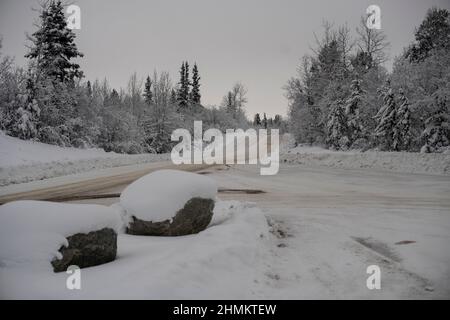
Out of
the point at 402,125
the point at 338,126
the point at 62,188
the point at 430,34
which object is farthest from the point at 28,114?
the point at 430,34

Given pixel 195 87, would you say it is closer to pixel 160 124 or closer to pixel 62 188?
pixel 160 124

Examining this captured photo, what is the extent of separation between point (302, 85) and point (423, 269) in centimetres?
3324

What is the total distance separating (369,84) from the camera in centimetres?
2992

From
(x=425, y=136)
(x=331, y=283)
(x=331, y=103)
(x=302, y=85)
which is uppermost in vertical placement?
(x=302, y=85)

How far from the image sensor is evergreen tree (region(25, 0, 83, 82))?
26.6m

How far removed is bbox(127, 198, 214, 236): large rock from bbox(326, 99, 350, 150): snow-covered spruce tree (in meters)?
25.5

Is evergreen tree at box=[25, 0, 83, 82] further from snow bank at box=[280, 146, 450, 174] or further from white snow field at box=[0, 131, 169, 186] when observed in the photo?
snow bank at box=[280, 146, 450, 174]

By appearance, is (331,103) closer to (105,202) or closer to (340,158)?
(340,158)

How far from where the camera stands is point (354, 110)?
97.3 feet

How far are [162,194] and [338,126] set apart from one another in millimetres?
26217

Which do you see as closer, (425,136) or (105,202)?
(105,202)

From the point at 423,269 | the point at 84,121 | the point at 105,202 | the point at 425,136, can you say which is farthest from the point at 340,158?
the point at 84,121

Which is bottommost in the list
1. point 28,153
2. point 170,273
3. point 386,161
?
point 170,273

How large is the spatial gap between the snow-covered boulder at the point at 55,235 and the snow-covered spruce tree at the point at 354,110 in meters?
27.2
